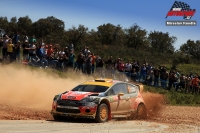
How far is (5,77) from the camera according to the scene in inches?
878

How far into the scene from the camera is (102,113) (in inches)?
540

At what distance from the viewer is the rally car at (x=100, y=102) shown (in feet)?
44.0

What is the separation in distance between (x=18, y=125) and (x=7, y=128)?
2.83 ft

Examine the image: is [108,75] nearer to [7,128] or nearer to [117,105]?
[117,105]

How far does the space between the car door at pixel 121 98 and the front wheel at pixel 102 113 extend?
913 mm

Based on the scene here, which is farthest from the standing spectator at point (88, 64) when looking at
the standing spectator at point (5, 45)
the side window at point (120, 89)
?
the side window at point (120, 89)

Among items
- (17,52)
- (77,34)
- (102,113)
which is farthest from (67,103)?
(77,34)

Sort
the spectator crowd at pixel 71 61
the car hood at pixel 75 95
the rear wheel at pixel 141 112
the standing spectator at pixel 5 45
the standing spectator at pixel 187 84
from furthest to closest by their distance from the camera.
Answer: the standing spectator at pixel 187 84 < the spectator crowd at pixel 71 61 < the standing spectator at pixel 5 45 < the rear wheel at pixel 141 112 < the car hood at pixel 75 95

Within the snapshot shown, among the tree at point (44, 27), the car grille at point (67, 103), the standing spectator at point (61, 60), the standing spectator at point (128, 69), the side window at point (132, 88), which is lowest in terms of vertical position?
the car grille at point (67, 103)

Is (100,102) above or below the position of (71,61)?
below

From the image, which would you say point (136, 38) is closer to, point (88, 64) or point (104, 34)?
point (104, 34)

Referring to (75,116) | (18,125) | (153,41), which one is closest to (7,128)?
(18,125)

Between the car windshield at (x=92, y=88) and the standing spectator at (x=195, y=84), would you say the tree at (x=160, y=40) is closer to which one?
the standing spectator at (x=195, y=84)

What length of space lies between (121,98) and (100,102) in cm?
157
